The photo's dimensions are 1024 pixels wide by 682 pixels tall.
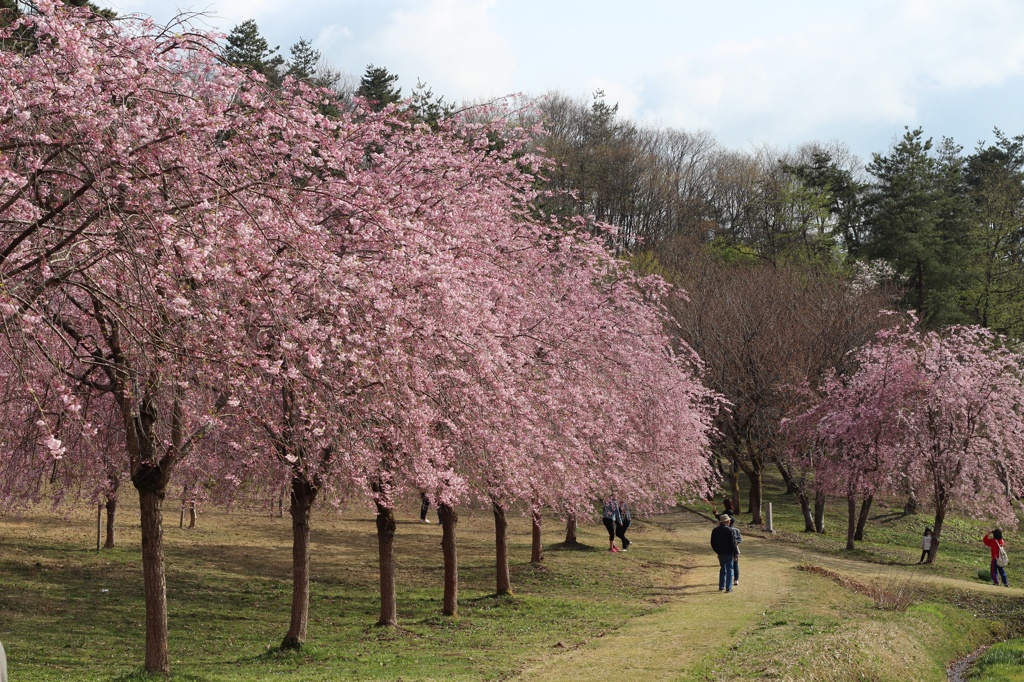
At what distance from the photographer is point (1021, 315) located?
5028cm

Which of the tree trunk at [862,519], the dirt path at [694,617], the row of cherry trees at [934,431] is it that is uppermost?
the row of cherry trees at [934,431]

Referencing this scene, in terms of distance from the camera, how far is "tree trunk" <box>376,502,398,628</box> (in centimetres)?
1889

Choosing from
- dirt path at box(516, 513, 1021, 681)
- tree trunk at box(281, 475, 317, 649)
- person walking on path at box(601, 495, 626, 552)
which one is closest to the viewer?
dirt path at box(516, 513, 1021, 681)

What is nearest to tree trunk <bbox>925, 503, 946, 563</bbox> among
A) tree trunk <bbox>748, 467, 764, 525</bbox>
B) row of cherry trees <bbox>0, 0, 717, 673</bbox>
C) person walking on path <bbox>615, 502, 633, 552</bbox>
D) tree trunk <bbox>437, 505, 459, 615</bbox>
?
tree trunk <bbox>748, 467, 764, 525</bbox>

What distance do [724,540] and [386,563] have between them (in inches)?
331

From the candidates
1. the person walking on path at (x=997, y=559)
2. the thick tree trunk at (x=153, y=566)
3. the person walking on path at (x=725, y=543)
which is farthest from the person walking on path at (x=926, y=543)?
the thick tree trunk at (x=153, y=566)

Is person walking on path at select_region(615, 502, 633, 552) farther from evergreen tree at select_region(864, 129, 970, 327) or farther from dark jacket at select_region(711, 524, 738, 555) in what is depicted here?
evergreen tree at select_region(864, 129, 970, 327)

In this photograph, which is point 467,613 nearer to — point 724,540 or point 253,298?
point 724,540

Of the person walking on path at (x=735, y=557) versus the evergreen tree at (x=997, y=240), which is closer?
the person walking on path at (x=735, y=557)

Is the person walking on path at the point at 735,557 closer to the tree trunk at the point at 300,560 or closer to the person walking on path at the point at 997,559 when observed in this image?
the person walking on path at the point at 997,559

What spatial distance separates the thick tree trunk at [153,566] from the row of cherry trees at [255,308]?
0.10ft

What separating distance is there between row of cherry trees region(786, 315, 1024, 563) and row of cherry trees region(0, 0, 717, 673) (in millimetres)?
13649

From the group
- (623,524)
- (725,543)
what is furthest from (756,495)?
(725,543)

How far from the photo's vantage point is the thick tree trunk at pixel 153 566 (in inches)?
531
